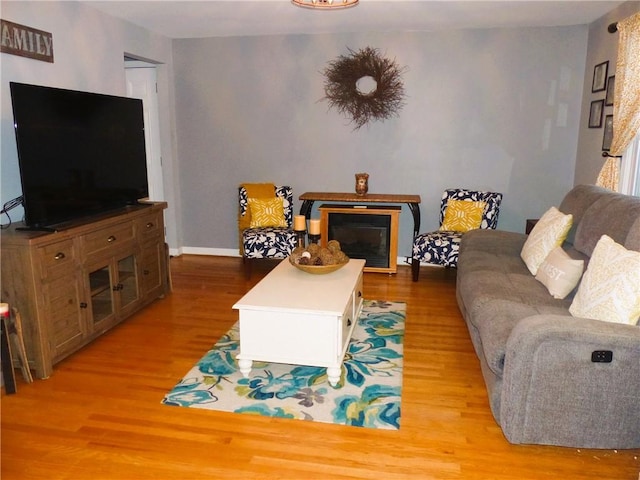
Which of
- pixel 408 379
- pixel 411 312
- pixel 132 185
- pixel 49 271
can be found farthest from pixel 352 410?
pixel 132 185

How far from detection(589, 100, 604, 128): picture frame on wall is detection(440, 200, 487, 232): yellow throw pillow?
1111mm

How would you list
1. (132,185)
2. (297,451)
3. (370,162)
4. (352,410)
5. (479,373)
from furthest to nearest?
(370,162) < (132,185) < (479,373) < (352,410) < (297,451)

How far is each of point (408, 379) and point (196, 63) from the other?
13.1 ft

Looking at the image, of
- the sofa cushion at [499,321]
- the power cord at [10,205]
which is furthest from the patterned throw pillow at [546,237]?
the power cord at [10,205]

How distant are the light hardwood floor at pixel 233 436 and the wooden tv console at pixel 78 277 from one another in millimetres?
179

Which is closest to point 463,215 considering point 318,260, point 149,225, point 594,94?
point 594,94

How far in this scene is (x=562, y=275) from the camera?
9.30ft

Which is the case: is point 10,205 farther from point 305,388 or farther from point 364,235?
point 364,235

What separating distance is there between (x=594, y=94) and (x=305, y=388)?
11.8 feet

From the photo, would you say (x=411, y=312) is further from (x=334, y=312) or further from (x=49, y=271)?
(x=49, y=271)

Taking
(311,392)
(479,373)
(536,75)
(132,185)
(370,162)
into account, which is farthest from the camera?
(370,162)

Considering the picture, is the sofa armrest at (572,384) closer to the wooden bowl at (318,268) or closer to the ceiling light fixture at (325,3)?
the wooden bowl at (318,268)

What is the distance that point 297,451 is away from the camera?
2.21 m

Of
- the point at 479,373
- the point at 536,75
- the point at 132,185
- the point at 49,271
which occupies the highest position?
the point at 536,75
